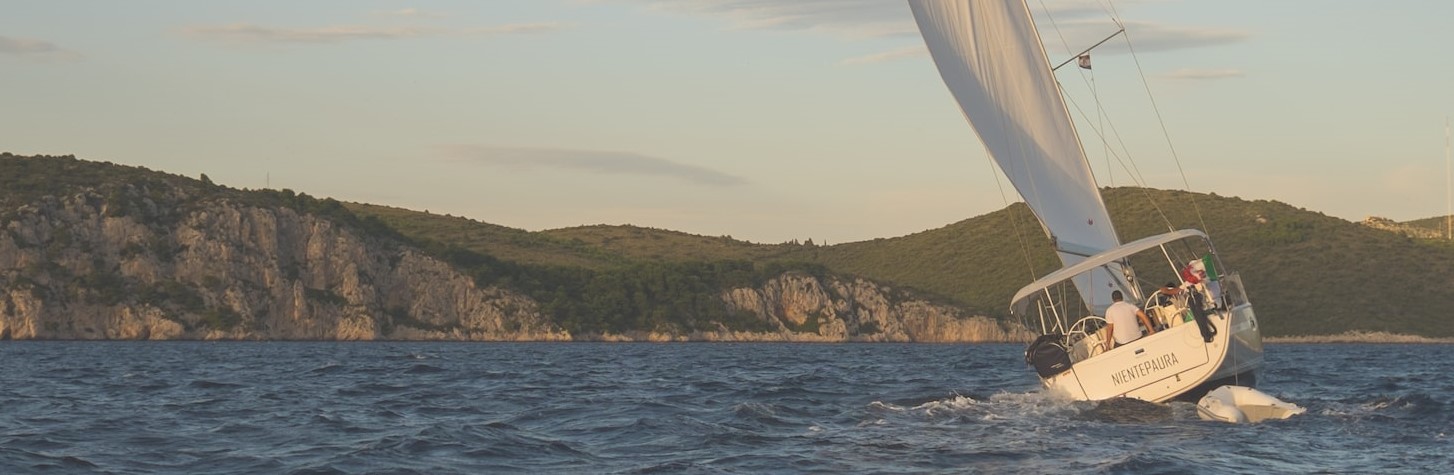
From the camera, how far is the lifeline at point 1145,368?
29958 mm

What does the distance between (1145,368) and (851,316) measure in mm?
118254

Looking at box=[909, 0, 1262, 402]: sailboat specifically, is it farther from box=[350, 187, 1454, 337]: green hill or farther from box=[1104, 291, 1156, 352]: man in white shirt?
box=[350, 187, 1454, 337]: green hill

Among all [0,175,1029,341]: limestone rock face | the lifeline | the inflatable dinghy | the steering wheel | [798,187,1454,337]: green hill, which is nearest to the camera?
the inflatable dinghy

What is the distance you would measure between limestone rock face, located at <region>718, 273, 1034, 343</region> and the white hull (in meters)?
114

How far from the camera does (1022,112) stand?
34.3 metres

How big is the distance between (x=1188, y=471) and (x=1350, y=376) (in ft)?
99.2

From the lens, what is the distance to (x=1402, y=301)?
15638 centimetres

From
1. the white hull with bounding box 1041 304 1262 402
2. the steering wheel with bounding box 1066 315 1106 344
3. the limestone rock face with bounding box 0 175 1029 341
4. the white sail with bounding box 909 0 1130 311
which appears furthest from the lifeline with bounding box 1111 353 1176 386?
the limestone rock face with bounding box 0 175 1029 341

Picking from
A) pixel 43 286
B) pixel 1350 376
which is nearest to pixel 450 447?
pixel 1350 376

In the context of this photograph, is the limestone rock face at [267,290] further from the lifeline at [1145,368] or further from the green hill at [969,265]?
the lifeline at [1145,368]

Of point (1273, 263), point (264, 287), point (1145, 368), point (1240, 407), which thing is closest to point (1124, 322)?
point (1145, 368)

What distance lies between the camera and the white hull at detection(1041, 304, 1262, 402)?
97.2ft

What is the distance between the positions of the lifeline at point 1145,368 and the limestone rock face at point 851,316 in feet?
377

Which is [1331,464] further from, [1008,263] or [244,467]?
[1008,263]
